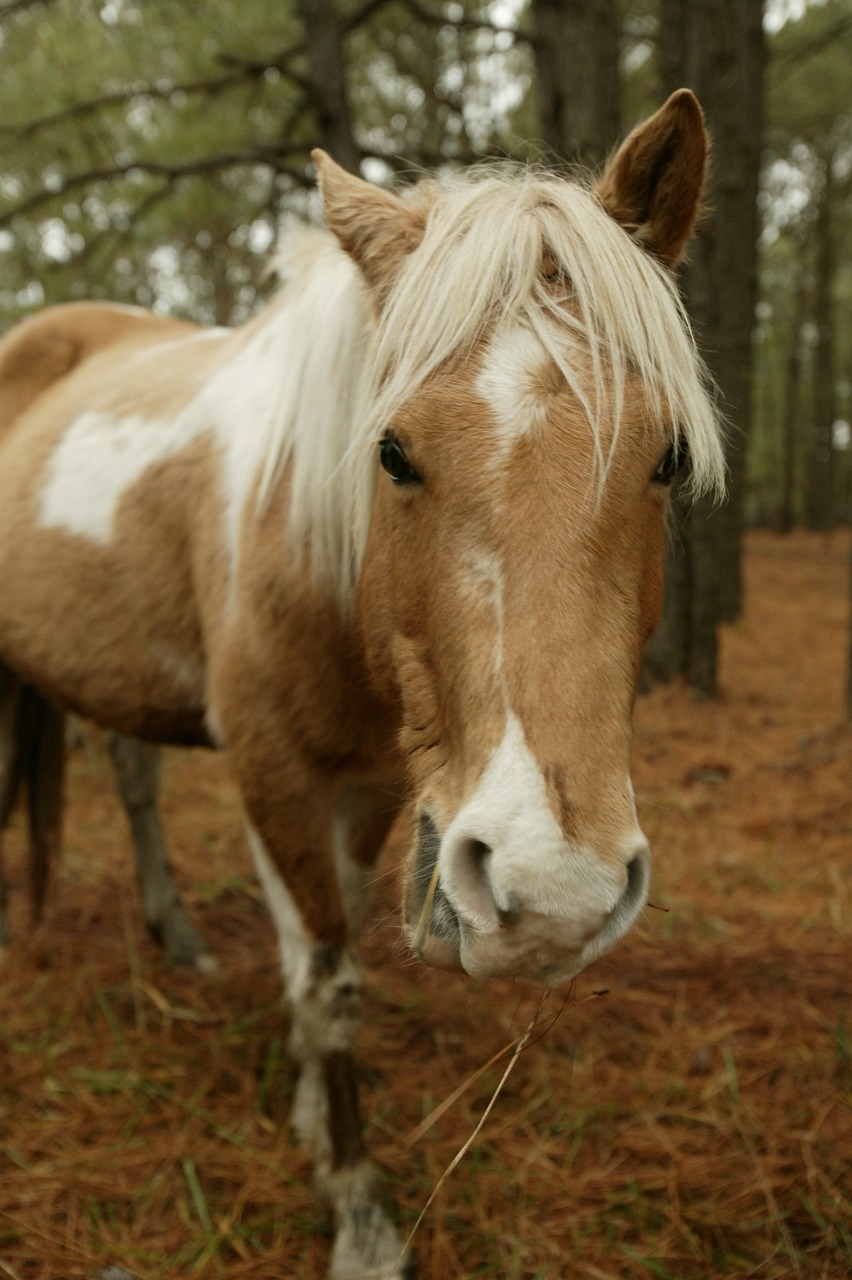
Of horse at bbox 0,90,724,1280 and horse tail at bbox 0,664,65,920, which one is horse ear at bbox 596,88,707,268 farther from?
horse tail at bbox 0,664,65,920

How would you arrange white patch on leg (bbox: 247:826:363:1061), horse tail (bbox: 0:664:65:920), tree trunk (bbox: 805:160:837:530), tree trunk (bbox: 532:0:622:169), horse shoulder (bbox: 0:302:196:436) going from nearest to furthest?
white patch on leg (bbox: 247:826:363:1061) → horse shoulder (bbox: 0:302:196:436) → horse tail (bbox: 0:664:65:920) → tree trunk (bbox: 532:0:622:169) → tree trunk (bbox: 805:160:837:530)

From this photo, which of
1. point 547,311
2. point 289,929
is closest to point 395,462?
point 547,311

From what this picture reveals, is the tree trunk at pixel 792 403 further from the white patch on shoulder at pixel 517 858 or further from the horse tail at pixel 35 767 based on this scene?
the white patch on shoulder at pixel 517 858

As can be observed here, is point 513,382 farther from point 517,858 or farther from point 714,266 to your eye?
point 714,266

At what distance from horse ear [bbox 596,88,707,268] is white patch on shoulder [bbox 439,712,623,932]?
1.06m

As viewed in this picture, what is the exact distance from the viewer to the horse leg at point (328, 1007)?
6.80 ft

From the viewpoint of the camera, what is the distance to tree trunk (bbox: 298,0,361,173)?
534cm

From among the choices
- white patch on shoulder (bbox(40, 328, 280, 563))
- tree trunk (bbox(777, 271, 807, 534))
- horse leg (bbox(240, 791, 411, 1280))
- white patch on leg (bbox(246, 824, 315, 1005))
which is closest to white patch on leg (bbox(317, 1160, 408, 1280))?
horse leg (bbox(240, 791, 411, 1280))

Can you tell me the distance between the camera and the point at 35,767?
11.6ft

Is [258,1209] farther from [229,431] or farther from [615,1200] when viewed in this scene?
[229,431]

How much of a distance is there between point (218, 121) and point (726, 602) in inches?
234

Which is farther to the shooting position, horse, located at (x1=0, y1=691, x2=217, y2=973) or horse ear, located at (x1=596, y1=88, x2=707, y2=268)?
horse, located at (x1=0, y1=691, x2=217, y2=973)

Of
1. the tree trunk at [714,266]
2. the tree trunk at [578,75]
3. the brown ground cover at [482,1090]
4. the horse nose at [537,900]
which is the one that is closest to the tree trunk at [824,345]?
the tree trunk at [714,266]

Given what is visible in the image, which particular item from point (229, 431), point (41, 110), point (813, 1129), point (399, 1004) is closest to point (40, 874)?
point (399, 1004)
